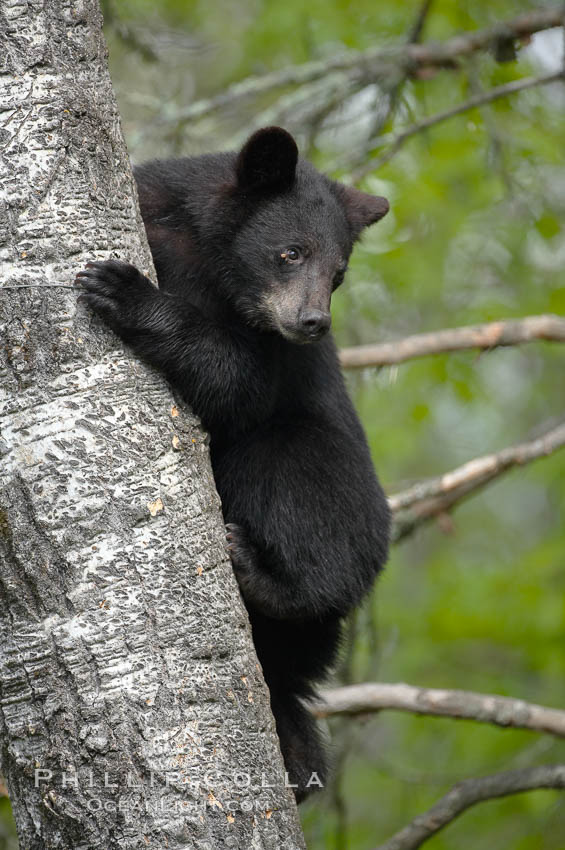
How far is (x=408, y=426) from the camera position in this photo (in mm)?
7609

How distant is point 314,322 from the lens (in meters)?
3.25

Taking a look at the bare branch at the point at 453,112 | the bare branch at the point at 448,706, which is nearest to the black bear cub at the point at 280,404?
the bare branch at the point at 448,706

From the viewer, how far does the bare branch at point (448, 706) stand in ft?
13.2

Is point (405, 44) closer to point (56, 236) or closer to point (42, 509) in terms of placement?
point (56, 236)

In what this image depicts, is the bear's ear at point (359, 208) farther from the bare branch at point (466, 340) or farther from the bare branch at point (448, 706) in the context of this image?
the bare branch at point (448, 706)

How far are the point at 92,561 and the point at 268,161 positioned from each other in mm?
1931

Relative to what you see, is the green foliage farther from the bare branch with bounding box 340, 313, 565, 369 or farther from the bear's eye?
the bear's eye

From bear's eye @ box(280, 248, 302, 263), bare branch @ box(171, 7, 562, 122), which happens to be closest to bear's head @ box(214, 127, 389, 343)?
bear's eye @ box(280, 248, 302, 263)

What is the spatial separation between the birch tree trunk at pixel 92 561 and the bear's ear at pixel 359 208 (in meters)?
1.64

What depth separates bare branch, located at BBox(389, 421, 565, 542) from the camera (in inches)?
179

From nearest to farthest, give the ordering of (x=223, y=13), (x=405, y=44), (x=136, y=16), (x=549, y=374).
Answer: (x=405, y=44) < (x=136, y=16) < (x=223, y=13) < (x=549, y=374)

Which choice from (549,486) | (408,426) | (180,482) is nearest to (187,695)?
(180,482)

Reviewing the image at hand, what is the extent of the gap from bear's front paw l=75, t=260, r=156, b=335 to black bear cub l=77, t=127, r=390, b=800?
64 centimetres

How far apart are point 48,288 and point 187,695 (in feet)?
3.44
